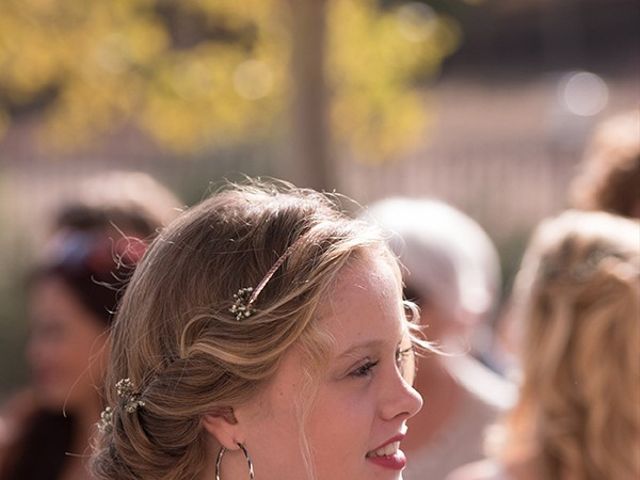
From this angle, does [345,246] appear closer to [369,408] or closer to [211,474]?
[369,408]

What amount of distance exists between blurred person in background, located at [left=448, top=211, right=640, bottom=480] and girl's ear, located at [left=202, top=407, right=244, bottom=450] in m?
1.47

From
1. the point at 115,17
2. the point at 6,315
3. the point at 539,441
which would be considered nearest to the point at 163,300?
the point at 539,441

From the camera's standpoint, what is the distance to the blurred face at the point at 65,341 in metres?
4.25

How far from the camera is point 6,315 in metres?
10.9

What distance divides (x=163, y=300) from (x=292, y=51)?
5.45 m

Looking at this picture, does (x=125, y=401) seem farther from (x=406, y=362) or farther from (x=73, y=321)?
(x=73, y=321)

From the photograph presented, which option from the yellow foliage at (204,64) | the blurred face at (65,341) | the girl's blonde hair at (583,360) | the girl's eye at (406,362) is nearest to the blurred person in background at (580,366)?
the girl's blonde hair at (583,360)

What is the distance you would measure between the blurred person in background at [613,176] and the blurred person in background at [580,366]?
96 cm

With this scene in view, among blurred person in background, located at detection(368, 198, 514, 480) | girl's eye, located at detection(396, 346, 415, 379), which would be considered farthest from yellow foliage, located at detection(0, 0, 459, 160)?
girl's eye, located at detection(396, 346, 415, 379)

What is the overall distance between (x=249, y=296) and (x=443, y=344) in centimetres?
221

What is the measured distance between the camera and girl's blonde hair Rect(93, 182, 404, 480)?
2.40 meters

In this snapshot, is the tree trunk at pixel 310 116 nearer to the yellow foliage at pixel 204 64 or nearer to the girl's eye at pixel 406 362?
the yellow foliage at pixel 204 64

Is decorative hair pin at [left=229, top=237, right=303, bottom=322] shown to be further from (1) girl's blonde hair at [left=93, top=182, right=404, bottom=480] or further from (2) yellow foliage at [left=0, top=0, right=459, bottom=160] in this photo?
(2) yellow foliage at [left=0, top=0, right=459, bottom=160]

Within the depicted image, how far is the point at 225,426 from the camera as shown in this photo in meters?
2.44
